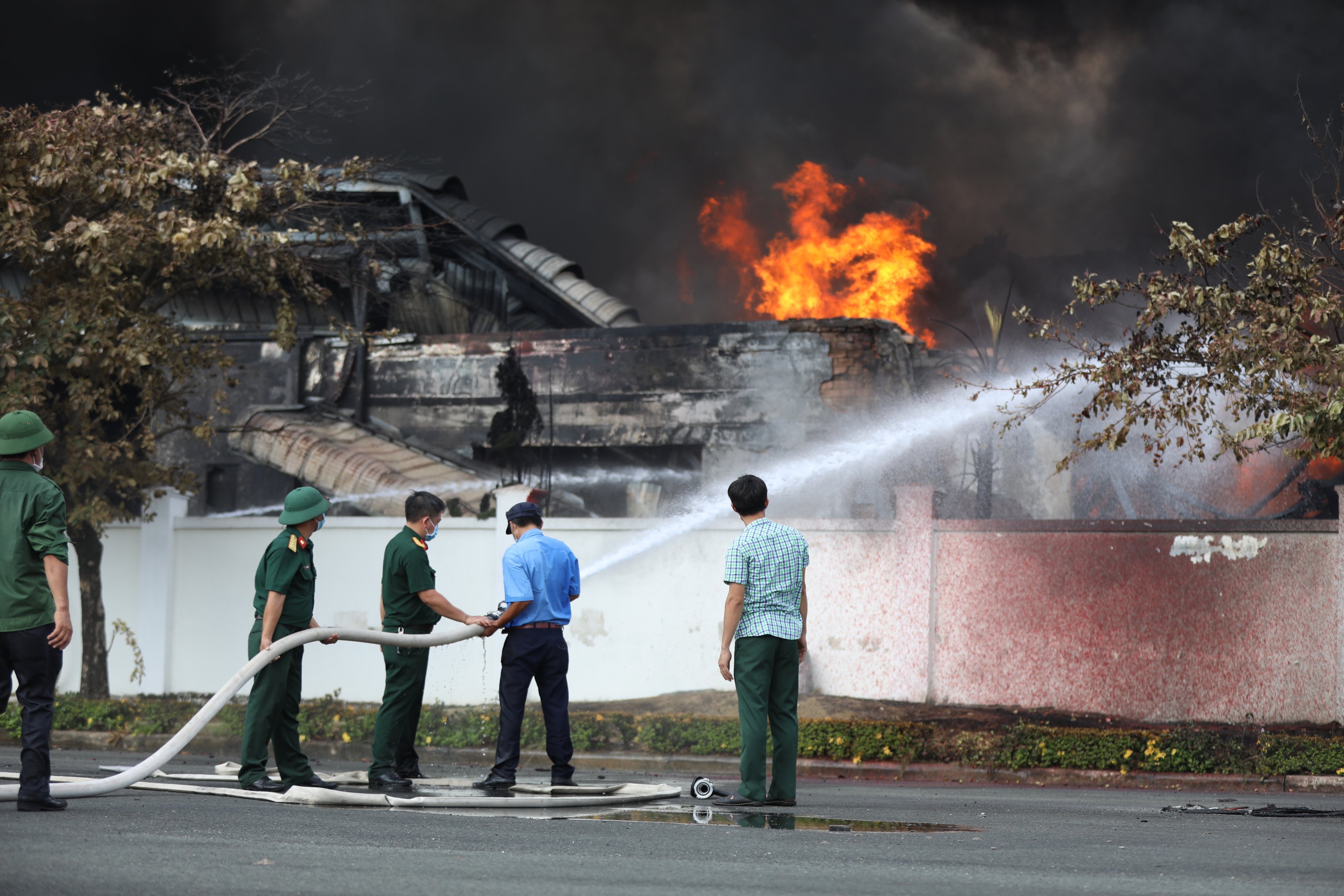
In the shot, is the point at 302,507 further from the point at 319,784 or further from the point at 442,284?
the point at 442,284

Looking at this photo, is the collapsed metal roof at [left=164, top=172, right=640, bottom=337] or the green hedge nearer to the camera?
the green hedge

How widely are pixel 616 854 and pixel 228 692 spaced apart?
2.96m

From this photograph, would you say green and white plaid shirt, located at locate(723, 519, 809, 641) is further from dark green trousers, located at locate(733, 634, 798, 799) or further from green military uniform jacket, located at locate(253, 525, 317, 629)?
green military uniform jacket, located at locate(253, 525, 317, 629)

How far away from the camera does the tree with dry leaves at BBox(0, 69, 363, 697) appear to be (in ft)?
39.7

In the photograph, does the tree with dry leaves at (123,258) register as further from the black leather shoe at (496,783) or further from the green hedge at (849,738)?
the black leather shoe at (496,783)

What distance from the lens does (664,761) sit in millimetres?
10898

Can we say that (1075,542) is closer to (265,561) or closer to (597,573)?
(597,573)

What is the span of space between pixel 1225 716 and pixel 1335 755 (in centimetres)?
204

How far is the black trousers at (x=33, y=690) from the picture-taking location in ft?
19.0

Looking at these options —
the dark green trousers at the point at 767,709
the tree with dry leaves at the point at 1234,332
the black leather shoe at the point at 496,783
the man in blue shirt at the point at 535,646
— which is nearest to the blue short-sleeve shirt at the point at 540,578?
the man in blue shirt at the point at 535,646

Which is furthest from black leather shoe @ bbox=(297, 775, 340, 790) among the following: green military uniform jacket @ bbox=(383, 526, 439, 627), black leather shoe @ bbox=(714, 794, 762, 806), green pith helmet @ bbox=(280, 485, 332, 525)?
black leather shoe @ bbox=(714, 794, 762, 806)

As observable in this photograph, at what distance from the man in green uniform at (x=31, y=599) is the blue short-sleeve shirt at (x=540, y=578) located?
2466 mm

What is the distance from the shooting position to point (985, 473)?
60.0 feet

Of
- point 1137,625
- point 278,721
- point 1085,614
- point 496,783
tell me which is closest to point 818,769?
point 1085,614
